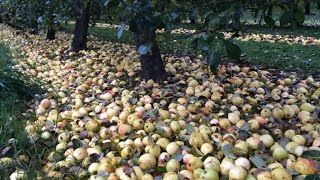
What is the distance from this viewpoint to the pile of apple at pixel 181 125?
2.43m

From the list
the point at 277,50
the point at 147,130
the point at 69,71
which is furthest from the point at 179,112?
the point at 277,50

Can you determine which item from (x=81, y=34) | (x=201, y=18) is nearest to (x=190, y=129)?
(x=201, y=18)

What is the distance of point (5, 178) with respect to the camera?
8.09 ft

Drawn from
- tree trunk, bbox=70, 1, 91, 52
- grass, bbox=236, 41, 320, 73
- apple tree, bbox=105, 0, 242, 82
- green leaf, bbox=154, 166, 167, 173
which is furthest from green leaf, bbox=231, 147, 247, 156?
tree trunk, bbox=70, 1, 91, 52

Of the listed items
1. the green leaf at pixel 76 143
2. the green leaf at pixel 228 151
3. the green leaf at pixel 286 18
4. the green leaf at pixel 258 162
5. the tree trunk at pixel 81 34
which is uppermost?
the green leaf at pixel 286 18

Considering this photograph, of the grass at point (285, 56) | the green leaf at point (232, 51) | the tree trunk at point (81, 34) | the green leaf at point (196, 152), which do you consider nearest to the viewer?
the green leaf at point (232, 51)

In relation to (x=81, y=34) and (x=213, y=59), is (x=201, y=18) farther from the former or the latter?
(x=81, y=34)

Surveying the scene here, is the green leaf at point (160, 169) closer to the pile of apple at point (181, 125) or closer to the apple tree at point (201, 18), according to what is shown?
the pile of apple at point (181, 125)

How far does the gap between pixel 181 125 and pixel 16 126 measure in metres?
1.37

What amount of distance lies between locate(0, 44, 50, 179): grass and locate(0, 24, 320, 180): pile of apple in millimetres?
109

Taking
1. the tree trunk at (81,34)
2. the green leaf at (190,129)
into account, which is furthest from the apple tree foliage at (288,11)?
the tree trunk at (81,34)

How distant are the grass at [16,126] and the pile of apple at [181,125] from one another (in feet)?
0.36

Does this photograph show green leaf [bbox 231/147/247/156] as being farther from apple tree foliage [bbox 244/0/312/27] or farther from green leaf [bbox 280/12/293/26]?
green leaf [bbox 280/12/293/26]

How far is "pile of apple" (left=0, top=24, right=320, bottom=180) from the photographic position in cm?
243
